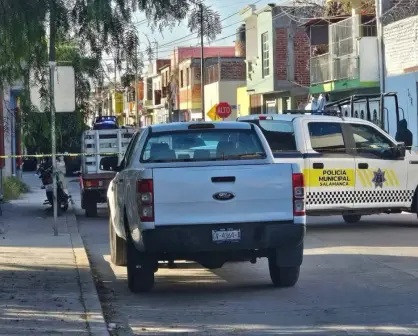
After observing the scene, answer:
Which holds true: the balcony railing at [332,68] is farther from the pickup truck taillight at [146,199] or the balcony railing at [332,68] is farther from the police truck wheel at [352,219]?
the pickup truck taillight at [146,199]

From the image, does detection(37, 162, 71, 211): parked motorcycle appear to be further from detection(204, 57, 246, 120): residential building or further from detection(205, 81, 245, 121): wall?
detection(205, 81, 245, 121): wall

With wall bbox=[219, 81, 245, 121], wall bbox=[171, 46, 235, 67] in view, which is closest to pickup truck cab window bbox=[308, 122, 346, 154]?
wall bbox=[219, 81, 245, 121]

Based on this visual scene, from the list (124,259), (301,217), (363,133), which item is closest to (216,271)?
(124,259)

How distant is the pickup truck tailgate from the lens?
10281mm

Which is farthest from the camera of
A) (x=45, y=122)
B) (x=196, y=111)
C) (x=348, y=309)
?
(x=196, y=111)

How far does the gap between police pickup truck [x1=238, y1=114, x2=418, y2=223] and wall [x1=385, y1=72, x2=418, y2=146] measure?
13476 mm

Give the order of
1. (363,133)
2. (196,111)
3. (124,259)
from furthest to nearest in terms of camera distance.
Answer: (196,111) → (363,133) → (124,259)

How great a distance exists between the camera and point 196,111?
230ft

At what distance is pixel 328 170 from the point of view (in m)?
17.3

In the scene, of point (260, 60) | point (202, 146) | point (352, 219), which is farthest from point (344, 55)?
point (202, 146)

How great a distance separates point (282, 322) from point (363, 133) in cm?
903

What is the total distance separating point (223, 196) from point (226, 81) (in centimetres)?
5140

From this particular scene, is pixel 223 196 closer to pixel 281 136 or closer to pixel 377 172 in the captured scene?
pixel 281 136

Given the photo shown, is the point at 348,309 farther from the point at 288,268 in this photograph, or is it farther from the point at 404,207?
the point at 404,207
